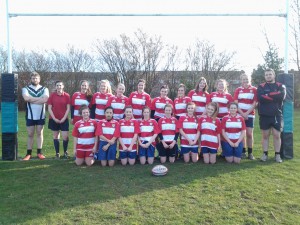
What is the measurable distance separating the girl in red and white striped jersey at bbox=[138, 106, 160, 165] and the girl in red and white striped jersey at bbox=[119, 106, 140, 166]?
136mm

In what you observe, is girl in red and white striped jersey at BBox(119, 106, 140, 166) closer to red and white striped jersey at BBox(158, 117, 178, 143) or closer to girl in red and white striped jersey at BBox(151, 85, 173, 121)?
red and white striped jersey at BBox(158, 117, 178, 143)

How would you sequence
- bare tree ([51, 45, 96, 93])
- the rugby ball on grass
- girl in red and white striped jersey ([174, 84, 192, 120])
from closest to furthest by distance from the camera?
the rugby ball on grass → girl in red and white striped jersey ([174, 84, 192, 120]) → bare tree ([51, 45, 96, 93])

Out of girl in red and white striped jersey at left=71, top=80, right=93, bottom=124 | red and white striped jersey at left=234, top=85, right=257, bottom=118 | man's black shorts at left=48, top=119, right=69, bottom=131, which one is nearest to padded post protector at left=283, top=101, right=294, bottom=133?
red and white striped jersey at left=234, top=85, right=257, bottom=118

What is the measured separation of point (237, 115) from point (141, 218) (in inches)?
140

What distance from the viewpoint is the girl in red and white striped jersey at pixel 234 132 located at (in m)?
7.29

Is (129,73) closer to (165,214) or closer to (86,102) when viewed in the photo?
(86,102)

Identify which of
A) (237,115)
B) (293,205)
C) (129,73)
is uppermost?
(129,73)

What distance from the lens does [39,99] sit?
773cm

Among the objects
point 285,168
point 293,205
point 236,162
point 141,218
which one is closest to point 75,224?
point 141,218

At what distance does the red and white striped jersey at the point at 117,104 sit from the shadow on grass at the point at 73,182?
1196 millimetres

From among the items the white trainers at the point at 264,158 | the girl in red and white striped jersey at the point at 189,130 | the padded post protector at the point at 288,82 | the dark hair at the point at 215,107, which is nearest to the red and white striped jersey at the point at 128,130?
the girl in red and white striped jersey at the point at 189,130

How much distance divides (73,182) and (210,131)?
3.10 meters

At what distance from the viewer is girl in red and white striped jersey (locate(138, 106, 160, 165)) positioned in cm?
725

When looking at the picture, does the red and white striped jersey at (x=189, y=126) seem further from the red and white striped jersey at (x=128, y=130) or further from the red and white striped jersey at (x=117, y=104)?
the red and white striped jersey at (x=117, y=104)
